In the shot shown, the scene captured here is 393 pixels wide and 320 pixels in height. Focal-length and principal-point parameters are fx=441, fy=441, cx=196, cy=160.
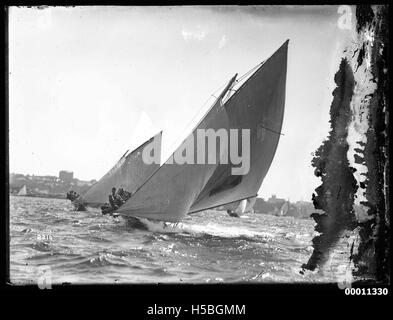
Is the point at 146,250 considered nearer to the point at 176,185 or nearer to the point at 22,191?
the point at 176,185

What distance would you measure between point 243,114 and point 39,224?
2.91m

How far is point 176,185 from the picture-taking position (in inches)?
223

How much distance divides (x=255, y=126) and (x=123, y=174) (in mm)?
1818

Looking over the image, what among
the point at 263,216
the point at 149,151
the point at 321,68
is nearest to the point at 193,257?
the point at 263,216

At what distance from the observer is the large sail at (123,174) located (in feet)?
17.4

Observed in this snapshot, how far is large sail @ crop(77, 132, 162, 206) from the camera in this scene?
17.4ft

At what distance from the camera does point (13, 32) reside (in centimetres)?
521

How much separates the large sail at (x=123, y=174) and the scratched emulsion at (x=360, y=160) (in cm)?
200

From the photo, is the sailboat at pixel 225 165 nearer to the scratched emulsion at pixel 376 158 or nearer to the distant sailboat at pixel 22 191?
the scratched emulsion at pixel 376 158

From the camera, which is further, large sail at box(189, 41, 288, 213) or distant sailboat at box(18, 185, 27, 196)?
large sail at box(189, 41, 288, 213)

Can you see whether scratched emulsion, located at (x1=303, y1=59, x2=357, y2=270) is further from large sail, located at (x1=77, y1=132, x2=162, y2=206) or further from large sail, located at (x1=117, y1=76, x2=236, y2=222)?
large sail, located at (x1=77, y1=132, x2=162, y2=206)

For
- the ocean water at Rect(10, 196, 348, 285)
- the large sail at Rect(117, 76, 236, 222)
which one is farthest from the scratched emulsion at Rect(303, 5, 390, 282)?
the large sail at Rect(117, 76, 236, 222)

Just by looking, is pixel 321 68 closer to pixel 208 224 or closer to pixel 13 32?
pixel 208 224

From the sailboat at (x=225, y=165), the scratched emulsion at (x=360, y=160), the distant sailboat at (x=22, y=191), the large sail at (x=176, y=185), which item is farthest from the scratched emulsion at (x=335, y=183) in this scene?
the distant sailboat at (x=22, y=191)
